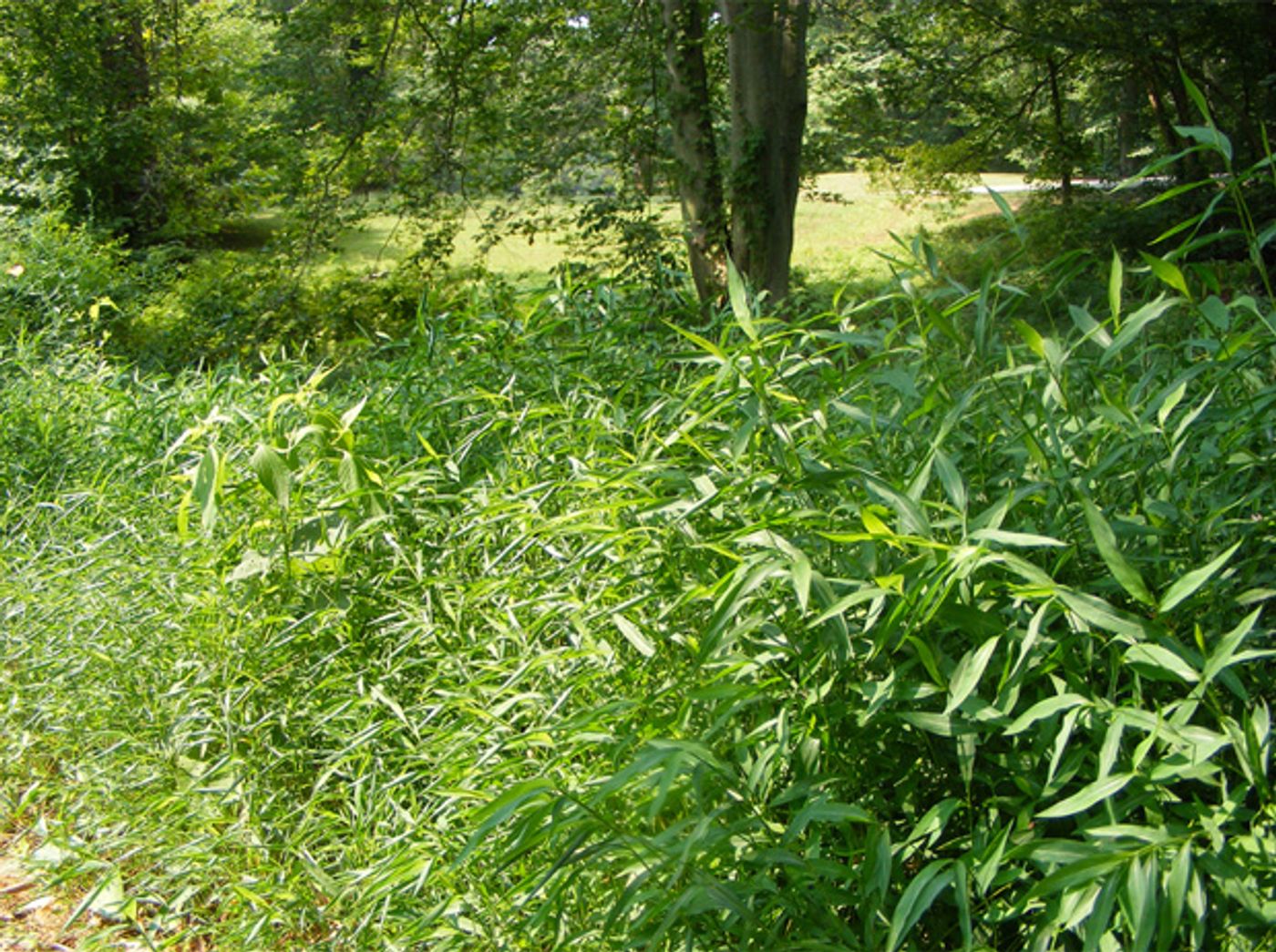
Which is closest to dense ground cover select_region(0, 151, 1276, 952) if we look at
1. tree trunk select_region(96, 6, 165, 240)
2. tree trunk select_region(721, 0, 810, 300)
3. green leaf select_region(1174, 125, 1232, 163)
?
green leaf select_region(1174, 125, 1232, 163)

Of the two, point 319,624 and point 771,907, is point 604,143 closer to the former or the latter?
point 319,624

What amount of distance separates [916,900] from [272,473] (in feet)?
6.70

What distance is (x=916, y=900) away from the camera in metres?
1.94

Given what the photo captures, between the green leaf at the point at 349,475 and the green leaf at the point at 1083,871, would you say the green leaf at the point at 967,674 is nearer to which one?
the green leaf at the point at 1083,871

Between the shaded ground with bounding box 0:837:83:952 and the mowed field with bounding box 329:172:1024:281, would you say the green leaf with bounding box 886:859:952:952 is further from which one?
the mowed field with bounding box 329:172:1024:281

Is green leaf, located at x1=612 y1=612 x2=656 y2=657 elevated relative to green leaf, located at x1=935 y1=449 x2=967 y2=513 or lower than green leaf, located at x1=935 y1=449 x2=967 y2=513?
lower

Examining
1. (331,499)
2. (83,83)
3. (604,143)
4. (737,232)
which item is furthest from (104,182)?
(331,499)

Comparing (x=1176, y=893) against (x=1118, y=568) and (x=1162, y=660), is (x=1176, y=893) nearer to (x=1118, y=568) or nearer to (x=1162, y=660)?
(x=1162, y=660)

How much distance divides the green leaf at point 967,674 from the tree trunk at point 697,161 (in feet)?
19.5

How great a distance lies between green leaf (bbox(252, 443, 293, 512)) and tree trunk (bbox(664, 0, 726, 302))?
4.84 m

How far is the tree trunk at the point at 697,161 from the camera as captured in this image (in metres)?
7.88

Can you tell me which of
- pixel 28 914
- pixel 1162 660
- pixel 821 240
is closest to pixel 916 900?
pixel 1162 660

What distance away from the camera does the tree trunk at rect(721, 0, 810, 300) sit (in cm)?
780

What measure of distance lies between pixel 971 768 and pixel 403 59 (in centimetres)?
771
